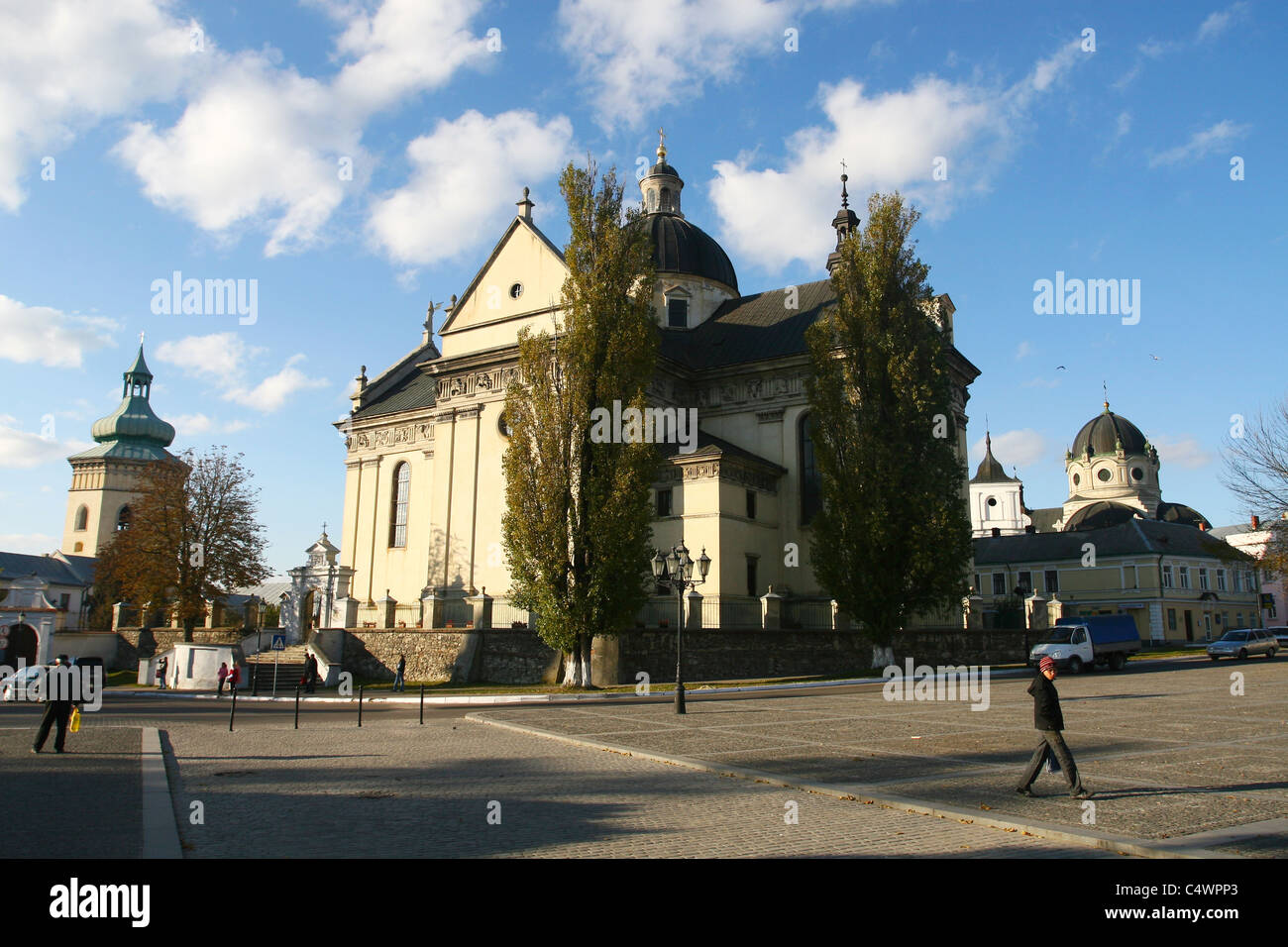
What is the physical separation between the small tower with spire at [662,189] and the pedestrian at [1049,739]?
47.2 m

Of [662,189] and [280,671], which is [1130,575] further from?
[280,671]

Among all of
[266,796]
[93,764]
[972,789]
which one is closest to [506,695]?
[93,764]

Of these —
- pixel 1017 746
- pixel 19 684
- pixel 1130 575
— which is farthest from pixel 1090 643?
pixel 19 684

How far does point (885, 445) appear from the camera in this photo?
1242 inches

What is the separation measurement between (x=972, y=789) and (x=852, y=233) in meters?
27.8

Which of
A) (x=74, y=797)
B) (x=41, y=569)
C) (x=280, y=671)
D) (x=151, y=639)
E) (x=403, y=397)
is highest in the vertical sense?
(x=403, y=397)

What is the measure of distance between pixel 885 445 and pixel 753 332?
1354 cm

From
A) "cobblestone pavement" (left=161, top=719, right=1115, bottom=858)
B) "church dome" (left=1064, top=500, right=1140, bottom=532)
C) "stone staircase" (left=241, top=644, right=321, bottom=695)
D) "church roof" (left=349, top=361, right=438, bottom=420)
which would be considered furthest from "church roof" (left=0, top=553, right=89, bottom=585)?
"church dome" (left=1064, top=500, right=1140, bottom=532)

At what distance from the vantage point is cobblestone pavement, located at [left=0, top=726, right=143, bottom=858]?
284 inches

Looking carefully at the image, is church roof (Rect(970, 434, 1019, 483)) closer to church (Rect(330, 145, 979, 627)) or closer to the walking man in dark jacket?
church (Rect(330, 145, 979, 627))

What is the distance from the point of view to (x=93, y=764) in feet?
40.4

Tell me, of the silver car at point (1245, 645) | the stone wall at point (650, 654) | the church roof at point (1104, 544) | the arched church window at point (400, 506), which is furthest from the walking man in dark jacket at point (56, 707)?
the church roof at point (1104, 544)

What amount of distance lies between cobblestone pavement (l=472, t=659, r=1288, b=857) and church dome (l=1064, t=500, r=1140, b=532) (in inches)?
2121
